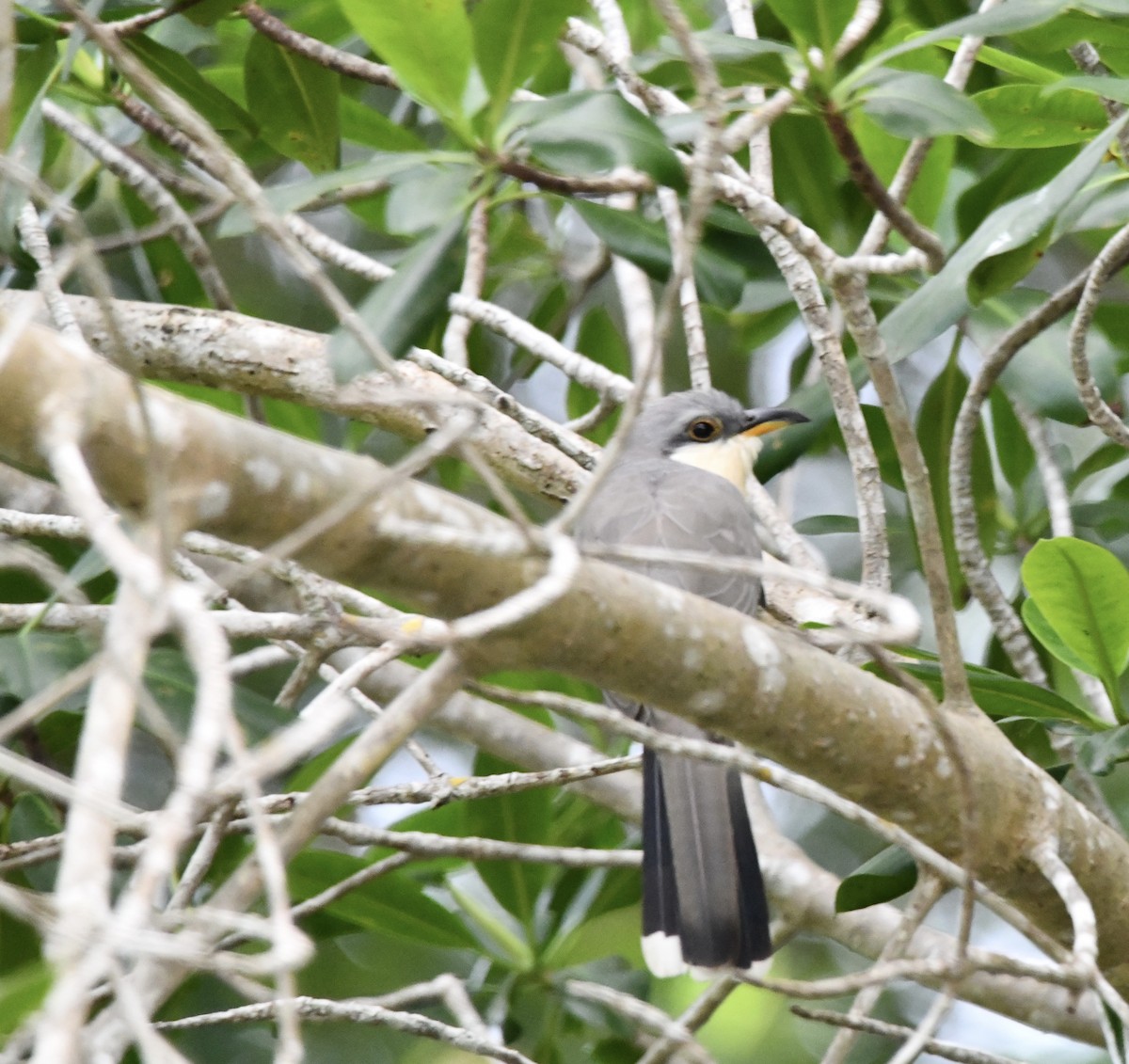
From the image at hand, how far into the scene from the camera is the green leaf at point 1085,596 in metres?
2.98

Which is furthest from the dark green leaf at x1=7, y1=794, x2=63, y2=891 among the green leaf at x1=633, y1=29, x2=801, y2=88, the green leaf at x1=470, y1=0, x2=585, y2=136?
the green leaf at x1=633, y1=29, x2=801, y2=88

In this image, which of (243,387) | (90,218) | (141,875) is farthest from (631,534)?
(90,218)

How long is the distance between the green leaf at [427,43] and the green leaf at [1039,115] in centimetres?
124

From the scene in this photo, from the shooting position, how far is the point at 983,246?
2.86 meters

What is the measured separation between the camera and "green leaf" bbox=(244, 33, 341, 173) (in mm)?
4023

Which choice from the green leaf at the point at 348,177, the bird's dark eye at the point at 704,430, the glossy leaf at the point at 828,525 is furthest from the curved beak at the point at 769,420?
the green leaf at the point at 348,177

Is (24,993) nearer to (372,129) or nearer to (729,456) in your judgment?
(372,129)

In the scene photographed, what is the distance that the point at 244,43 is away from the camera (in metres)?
4.99

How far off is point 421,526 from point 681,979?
312 cm

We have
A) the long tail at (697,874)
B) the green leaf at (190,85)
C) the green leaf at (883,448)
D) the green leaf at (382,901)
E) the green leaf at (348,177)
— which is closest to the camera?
the green leaf at (348,177)

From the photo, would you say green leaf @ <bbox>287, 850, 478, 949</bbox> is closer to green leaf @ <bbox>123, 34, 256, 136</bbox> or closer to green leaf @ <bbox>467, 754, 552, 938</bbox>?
green leaf @ <bbox>467, 754, 552, 938</bbox>

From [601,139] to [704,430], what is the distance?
83.5 inches

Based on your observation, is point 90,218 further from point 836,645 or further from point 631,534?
point 836,645

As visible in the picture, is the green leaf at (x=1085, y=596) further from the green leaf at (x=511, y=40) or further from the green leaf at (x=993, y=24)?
the green leaf at (x=511, y=40)
